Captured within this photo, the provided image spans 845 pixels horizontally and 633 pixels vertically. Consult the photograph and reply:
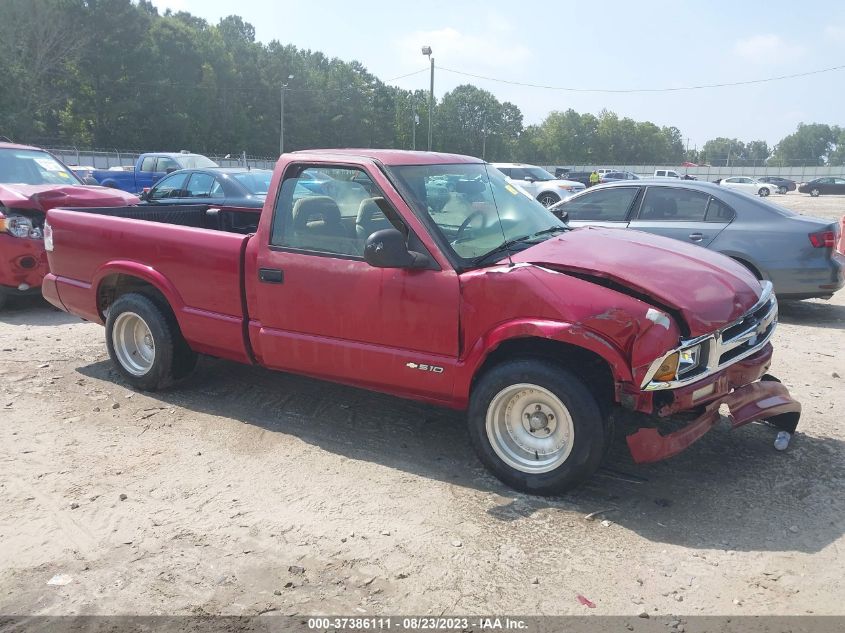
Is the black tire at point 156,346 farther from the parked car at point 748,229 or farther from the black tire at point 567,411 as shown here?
the parked car at point 748,229

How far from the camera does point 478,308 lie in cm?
396

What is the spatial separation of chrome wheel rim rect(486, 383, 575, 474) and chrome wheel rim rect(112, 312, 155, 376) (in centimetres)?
311

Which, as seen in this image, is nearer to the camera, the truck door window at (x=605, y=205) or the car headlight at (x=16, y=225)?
the car headlight at (x=16, y=225)

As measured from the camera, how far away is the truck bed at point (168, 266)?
4941mm

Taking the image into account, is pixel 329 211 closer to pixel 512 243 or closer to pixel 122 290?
pixel 512 243

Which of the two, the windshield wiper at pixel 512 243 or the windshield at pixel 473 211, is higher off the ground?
the windshield at pixel 473 211

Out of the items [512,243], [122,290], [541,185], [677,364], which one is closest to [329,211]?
[512,243]

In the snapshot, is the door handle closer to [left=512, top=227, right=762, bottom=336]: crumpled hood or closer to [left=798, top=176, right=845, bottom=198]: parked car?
[left=512, top=227, right=762, bottom=336]: crumpled hood

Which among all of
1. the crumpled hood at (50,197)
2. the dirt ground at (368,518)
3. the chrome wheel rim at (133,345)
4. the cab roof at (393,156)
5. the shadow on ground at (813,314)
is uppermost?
the cab roof at (393,156)

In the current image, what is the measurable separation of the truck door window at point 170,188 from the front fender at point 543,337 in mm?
9217

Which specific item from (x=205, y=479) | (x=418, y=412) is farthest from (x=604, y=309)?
(x=205, y=479)

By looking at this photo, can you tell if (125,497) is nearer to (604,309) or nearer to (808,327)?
(604,309)

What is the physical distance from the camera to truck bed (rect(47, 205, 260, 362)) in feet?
16.2

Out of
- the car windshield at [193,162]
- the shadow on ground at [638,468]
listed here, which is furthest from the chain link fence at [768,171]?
the shadow on ground at [638,468]
